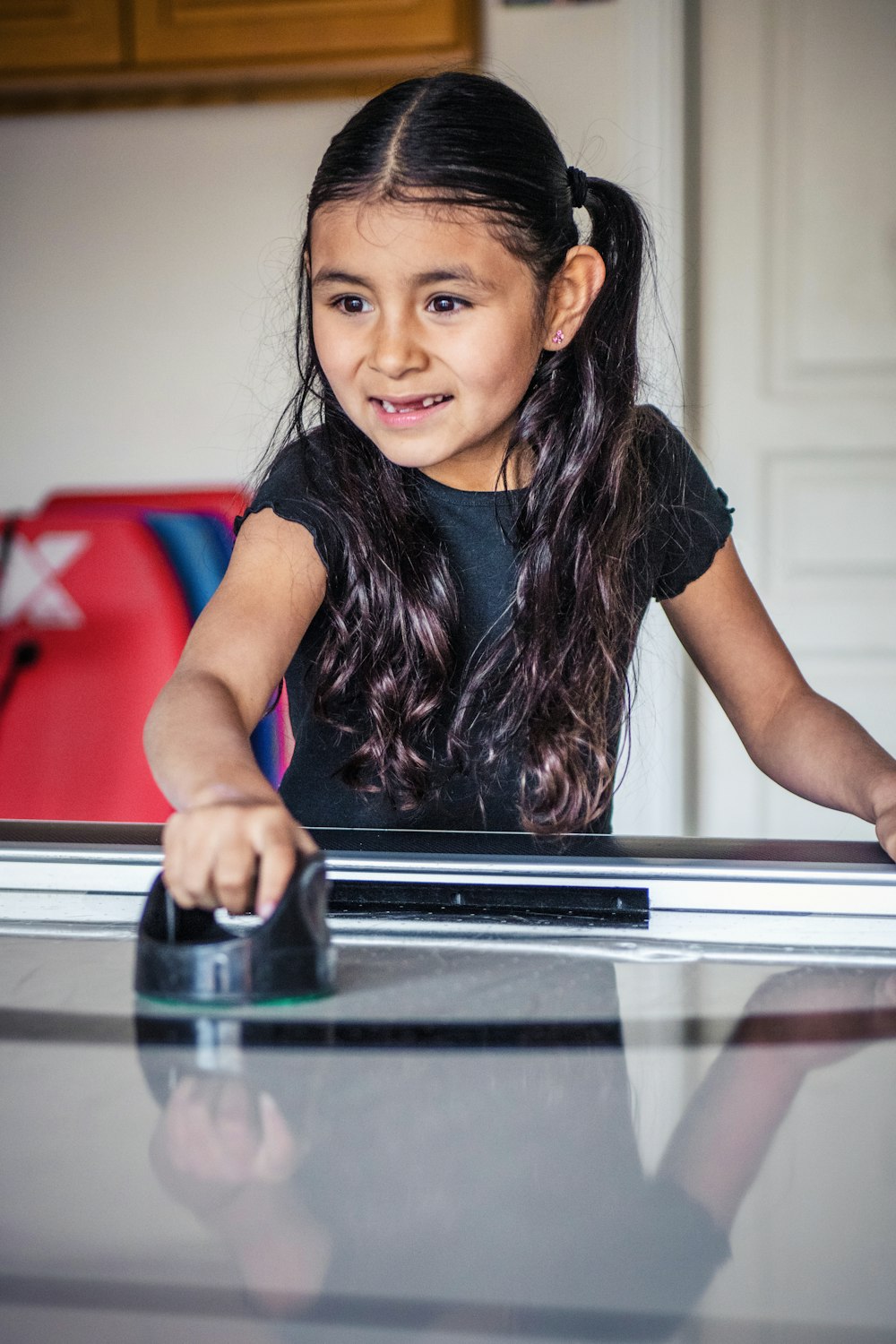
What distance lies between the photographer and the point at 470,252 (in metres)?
0.91

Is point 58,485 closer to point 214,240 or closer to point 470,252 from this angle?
point 214,240

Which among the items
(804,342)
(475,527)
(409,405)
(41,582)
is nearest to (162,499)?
(41,582)

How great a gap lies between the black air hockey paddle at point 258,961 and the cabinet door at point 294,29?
7.02 feet

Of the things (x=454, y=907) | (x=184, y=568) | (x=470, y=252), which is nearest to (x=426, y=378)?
(x=470, y=252)

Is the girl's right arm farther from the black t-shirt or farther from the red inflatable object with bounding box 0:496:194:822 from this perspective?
the red inflatable object with bounding box 0:496:194:822

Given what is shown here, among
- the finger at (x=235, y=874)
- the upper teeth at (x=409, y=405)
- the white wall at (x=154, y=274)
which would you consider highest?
the white wall at (x=154, y=274)

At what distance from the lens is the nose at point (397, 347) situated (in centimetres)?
88

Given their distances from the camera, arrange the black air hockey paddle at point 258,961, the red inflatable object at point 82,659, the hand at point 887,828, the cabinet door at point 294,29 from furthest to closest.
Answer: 1. the cabinet door at point 294,29
2. the red inflatable object at point 82,659
3. the hand at point 887,828
4. the black air hockey paddle at point 258,961

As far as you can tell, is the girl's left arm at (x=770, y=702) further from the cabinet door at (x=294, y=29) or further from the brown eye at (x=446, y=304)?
the cabinet door at (x=294, y=29)

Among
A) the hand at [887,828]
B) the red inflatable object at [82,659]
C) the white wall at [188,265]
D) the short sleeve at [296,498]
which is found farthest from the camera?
the white wall at [188,265]

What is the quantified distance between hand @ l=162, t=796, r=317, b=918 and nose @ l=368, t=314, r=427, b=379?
1.41 ft

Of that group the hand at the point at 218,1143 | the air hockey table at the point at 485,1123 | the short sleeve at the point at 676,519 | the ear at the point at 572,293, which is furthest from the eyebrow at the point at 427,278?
the hand at the point at 218,1143

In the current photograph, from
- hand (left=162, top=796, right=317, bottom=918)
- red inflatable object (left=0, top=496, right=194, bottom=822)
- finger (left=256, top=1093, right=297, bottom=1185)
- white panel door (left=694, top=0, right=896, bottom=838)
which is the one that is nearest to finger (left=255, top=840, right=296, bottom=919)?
hand (left=162, top=796, right=317, bottom=918)

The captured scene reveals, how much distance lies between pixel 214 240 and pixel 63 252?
0.32 m
